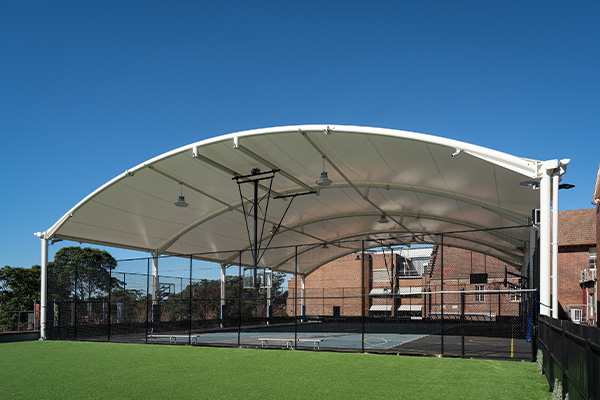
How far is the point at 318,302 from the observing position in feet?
159

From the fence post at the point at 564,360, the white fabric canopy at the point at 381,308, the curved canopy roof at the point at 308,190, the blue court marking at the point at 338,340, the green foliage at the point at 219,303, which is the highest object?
the curved canopy roof at the point at 308,190

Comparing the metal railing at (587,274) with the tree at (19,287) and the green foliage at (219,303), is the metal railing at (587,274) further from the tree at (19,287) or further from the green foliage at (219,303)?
the tree at (19,287)

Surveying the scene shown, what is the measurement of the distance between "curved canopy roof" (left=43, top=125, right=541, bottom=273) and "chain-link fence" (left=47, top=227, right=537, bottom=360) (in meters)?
1.75

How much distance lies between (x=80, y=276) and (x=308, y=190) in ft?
56.3

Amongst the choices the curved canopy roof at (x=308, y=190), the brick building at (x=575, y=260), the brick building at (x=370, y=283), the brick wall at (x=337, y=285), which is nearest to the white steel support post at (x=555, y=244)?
the curved canopy roof at (x=308, y=190)

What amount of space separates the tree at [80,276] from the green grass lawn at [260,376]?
845cm

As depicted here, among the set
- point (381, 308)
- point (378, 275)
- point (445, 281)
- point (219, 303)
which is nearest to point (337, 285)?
point (378, 275)

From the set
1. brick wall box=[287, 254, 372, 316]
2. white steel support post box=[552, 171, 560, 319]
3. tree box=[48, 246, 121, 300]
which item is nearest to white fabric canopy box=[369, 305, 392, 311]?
brick wall box=[287, 254, 372, 316]

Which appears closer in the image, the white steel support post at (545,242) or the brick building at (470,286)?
the white steel support post at (545,242)

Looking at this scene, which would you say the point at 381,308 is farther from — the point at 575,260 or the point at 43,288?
the point at 43,288

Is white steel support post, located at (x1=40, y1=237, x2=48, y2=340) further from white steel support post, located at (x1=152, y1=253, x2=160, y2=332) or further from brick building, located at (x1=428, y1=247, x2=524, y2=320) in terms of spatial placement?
brick building, located at (x1=428, y1=247, x2=524, y2=320)

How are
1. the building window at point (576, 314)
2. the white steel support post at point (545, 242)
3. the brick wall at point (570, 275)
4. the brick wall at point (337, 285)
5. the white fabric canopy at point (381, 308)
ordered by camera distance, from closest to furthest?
the white steel support post at point (545, 242) → the building window at point (576, 314) → the brick wall at point (570, 275) → the brick wall at point (337, 285) → the white fabric canopy at point (381, 308)

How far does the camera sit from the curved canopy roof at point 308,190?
55.3 feet

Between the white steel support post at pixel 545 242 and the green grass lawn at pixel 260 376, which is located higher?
the white steel support post at pixel 545 242
